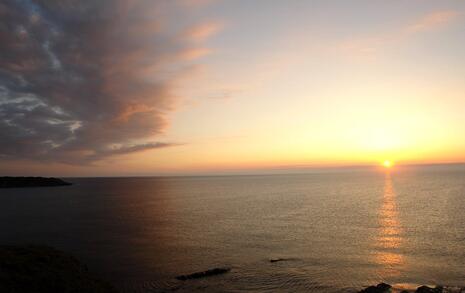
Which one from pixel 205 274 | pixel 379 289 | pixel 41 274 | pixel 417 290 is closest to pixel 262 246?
pixel 205 274

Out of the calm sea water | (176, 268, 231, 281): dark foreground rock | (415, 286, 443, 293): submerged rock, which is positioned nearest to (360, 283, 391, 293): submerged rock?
the calm sea water

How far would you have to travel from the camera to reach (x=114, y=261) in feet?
134

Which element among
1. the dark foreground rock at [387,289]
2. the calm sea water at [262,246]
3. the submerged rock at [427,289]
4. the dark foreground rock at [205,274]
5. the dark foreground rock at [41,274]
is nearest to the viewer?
the dark foreground rock at [41,274]

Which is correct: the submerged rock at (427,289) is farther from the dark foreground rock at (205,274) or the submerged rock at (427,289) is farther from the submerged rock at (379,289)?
the dark foreground rock at (205,274)

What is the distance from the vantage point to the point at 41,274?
1060 inches

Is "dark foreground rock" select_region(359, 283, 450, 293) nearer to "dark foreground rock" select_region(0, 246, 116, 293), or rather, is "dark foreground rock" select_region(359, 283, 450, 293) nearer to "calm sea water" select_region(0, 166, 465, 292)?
"calm sea water" select_region(0, 166, 465, 292)

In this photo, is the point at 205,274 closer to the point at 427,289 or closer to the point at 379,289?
the point at 379,289

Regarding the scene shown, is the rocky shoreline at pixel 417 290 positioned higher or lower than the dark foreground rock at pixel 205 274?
lower

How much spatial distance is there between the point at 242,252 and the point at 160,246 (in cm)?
1281

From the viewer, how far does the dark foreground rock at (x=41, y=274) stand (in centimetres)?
2467

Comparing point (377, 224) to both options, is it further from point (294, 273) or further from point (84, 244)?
point (84, 244)

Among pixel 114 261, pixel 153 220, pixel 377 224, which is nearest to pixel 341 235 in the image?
pixel 377 224

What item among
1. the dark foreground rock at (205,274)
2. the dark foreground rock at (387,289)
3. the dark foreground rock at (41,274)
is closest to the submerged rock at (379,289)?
the dark foreground rock at (387,289)

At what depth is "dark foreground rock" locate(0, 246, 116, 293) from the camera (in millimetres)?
24672
